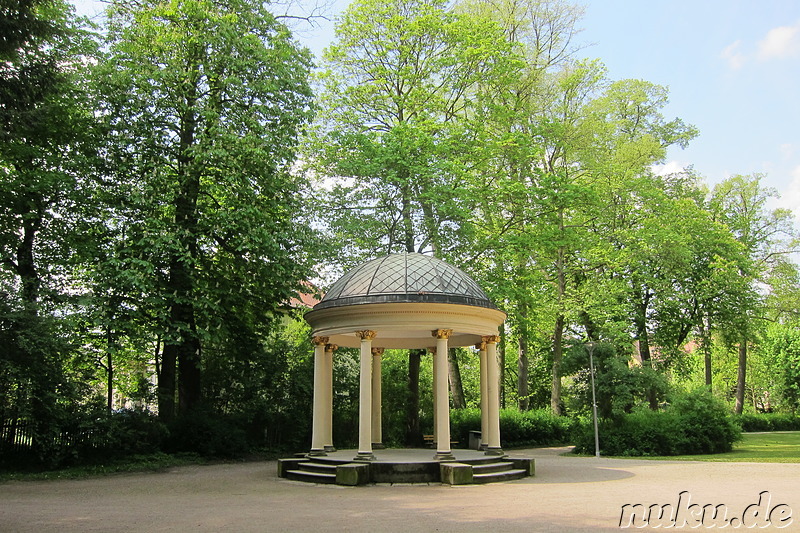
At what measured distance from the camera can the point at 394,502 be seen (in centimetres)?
1252

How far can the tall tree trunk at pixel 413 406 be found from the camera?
1094 inches

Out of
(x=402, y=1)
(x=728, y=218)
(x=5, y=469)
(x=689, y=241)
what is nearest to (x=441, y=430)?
(x=5, y=469)

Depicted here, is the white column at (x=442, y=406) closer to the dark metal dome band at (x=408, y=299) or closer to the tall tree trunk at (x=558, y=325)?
the dark metal dome band at (x=408, y=299)

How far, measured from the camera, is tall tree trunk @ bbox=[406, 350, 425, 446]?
2778cm

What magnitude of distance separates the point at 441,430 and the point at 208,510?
22.2 feet

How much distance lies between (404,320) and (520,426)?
16273 millimetres

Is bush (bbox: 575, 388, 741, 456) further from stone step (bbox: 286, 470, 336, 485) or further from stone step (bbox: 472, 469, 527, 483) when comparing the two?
stone step (bbox: 286, 470, 336, 485)

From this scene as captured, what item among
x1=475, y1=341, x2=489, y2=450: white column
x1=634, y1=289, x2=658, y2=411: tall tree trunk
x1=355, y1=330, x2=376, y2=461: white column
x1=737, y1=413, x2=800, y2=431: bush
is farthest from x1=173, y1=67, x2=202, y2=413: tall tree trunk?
x1=737, y1=413, x2=800, y2=431: bush

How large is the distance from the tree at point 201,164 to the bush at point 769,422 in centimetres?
3562

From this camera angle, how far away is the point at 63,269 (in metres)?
22.1

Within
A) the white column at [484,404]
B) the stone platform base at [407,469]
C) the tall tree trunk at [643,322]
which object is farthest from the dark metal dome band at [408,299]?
the tall tree trunk at [643,322]

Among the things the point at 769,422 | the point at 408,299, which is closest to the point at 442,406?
the point at 408,299

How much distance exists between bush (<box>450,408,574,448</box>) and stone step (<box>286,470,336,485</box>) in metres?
12.5

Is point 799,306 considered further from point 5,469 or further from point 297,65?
point 5,469
